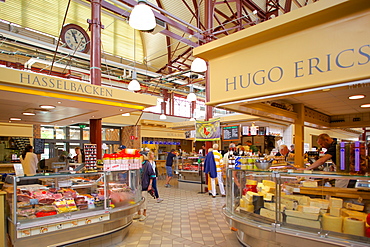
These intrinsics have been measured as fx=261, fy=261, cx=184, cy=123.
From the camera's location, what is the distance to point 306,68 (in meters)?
3.12

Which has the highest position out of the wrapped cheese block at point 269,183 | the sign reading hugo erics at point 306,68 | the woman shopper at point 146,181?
the sign reading hugo erics at point 306,68

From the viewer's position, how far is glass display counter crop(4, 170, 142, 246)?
138 inches

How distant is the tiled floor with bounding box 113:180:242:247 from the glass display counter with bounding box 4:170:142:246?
553 mm

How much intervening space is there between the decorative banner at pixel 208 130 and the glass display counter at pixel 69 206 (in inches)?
190

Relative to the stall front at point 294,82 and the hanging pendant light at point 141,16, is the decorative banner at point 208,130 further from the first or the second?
the hanging pendant light at point 141,16

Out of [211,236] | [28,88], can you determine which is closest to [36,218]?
[28,88]

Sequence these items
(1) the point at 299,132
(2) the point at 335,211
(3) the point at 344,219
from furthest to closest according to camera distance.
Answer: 1. (1) the point at 299,132
2. (2) the point at 335,211
3. (3) the point at 344,219

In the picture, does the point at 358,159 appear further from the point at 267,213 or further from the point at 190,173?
the point at 190,173

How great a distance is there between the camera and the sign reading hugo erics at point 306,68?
9.14 feet

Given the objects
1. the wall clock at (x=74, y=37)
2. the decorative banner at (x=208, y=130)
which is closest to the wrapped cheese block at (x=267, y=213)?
the decorative banner at (x=208, y=130)

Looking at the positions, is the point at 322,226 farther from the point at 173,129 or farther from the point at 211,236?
the point at 173,129

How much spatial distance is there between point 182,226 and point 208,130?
4763 mm

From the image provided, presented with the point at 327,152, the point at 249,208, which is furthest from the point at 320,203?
the point at 327,152

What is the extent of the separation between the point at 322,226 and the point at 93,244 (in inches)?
132
